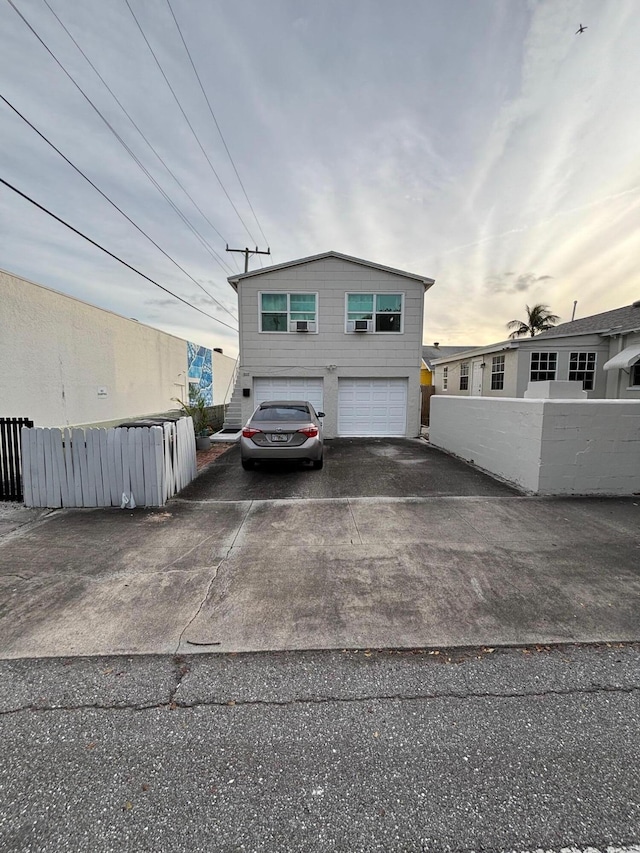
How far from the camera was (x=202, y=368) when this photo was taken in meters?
23.0

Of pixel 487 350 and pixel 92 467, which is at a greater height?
pixel 487 350

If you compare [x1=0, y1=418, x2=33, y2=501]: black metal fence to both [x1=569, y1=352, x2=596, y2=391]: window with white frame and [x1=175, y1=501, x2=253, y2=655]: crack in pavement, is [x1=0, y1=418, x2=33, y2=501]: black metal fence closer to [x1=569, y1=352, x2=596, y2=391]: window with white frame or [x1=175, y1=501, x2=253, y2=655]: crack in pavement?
[x1=175, y1=501, x2=253, y2=655]: crack in pavement

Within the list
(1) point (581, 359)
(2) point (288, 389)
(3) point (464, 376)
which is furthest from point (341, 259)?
(1) point (581, 359)

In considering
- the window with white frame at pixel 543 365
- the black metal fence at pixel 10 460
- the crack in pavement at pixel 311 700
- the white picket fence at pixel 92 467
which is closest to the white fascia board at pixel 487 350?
the window with white frame at pixel 543 365

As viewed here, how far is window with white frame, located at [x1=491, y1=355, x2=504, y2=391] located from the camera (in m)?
15.8

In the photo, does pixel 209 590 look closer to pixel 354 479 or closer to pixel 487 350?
pixel 354 479

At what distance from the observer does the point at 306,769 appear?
175 cm

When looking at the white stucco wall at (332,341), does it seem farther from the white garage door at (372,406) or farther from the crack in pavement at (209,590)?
the crack in pavement at (209,590)

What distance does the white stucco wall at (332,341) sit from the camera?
43.0 ft

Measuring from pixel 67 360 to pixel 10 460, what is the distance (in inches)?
211

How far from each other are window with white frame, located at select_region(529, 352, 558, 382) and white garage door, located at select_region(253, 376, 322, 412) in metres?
8.63

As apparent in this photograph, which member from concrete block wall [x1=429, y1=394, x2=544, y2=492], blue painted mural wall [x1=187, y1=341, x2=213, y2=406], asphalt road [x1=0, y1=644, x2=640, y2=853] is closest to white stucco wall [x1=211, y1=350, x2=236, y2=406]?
blue painted mural wall [x1=187, y1=341, x2=213, y2=406]

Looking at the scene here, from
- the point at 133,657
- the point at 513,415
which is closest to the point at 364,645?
the point at 133,657

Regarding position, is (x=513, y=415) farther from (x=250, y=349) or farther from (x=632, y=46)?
(x=250, y=349)
